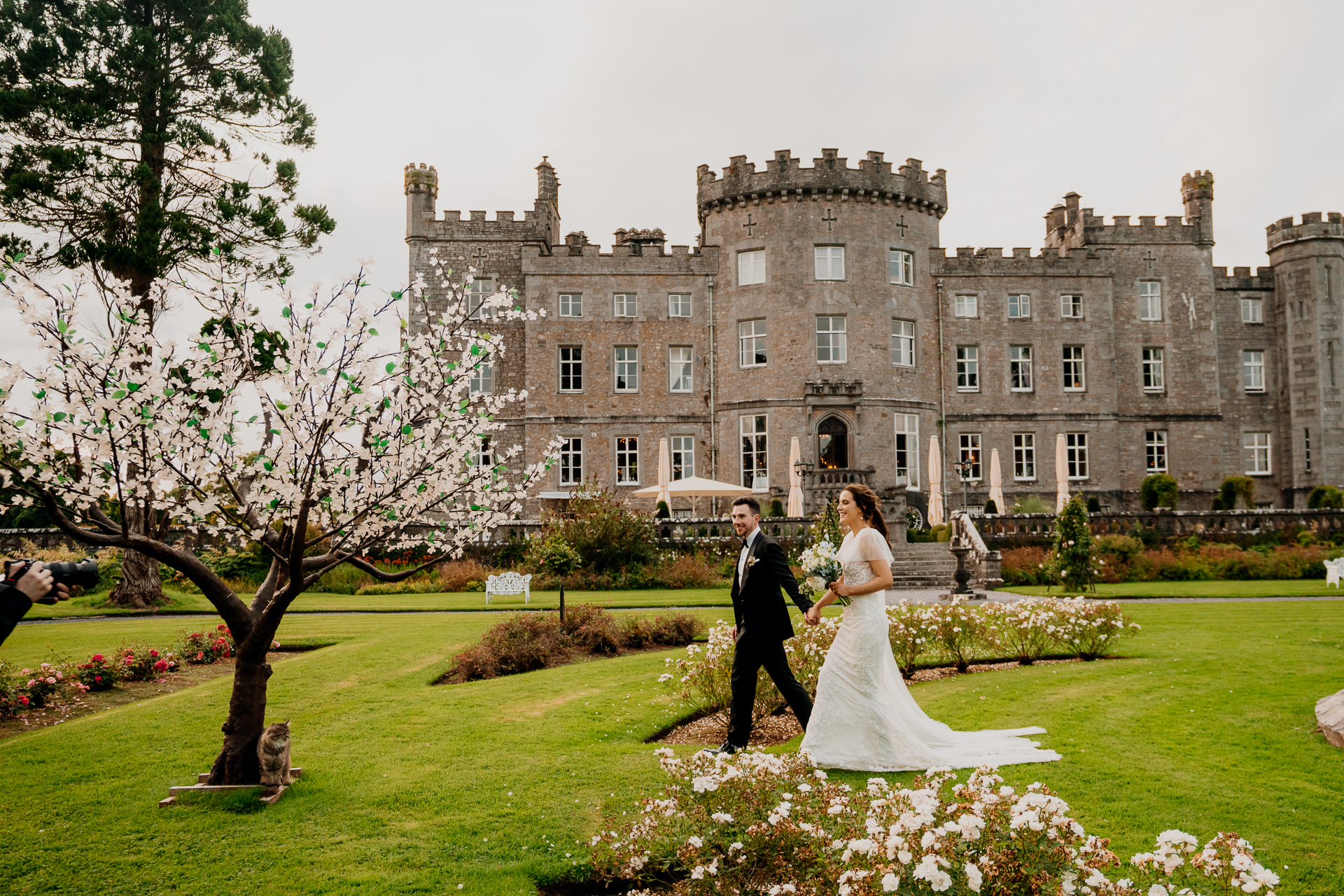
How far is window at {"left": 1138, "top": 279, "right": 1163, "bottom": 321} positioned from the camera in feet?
119

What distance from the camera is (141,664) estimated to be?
12062 millimetres

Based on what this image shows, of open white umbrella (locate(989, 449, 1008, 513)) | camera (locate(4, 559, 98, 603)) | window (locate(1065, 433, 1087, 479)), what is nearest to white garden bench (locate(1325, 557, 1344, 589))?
open white umbrella (locate(989, 449, 1008, 513))

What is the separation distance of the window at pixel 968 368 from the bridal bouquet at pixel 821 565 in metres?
28.9

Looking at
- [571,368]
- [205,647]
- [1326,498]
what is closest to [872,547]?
[205,647]

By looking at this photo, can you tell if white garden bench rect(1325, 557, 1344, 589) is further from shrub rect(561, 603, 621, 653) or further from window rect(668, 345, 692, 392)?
window rect(668, 345, 692, 392)

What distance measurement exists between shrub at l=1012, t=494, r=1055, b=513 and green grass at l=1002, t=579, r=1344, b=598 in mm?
6937

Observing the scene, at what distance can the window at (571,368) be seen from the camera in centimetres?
3478

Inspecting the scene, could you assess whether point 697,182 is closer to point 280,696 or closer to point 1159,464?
point 1159,464

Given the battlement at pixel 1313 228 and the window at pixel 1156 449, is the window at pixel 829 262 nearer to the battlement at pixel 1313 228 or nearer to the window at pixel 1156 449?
the window at pixel 1156 449

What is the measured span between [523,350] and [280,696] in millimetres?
26627

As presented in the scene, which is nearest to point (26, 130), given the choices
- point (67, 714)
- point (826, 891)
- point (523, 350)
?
point (67, 714)

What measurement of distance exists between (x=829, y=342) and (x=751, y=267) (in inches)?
164

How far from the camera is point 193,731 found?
904 centimetres

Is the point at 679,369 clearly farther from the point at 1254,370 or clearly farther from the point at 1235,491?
the point at 1254,370
